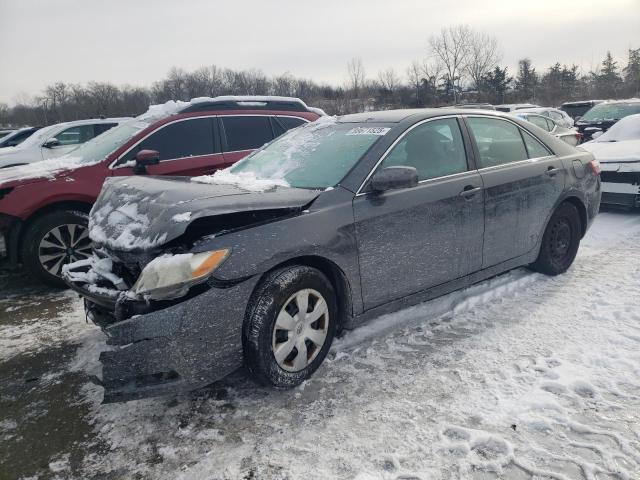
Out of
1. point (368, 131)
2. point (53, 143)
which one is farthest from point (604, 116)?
point (53, 143)

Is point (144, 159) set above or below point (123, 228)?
above

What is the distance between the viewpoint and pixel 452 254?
374 cm

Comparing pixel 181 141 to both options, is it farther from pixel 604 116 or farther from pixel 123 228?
pixel 604 116

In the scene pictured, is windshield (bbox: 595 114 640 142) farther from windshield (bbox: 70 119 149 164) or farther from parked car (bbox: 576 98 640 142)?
windshield (bbox: 70 119 149 164)

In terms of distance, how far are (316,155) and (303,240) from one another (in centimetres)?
102

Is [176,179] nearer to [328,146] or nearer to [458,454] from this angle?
[328,146]

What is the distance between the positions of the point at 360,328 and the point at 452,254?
904 millimetres

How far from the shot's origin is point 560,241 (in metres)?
4.80

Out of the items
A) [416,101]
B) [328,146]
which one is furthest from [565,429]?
[416,101]

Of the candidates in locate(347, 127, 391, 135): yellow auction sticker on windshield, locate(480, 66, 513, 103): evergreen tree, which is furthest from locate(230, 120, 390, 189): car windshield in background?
locate(480, 66, 513, 103): evergreen tree

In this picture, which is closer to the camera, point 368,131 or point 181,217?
point 181,217

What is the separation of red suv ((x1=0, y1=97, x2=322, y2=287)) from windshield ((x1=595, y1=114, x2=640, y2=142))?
5675 mm

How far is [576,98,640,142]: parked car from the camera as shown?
14.3m

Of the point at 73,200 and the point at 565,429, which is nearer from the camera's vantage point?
the point at 565,429
